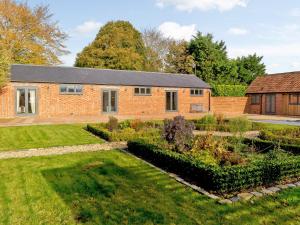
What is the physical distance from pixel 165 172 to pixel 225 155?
1751mm

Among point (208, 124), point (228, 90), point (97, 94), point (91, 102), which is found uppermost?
point (228, 90)

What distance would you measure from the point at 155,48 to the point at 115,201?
1951 inches

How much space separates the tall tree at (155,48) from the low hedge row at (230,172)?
45.0m

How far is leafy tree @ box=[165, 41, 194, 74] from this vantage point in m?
47.3

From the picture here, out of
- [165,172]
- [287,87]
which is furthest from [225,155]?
[287,87]

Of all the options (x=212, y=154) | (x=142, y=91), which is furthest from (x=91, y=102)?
(x=212, y=154)

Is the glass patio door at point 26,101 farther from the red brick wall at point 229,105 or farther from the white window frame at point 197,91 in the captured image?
the red brick wall at point 229,105

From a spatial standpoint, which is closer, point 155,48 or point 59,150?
point 59,150

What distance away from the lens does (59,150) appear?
10648 millimetres

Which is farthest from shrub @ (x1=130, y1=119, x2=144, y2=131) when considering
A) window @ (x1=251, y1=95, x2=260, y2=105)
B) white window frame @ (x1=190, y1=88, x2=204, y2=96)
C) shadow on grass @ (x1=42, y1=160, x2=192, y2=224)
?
window @ (x1=251, y1=95, x2=260, y2=105)

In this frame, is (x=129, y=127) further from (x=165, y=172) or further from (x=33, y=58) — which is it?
(x=33, y=58)

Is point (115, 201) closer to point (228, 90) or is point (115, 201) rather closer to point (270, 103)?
point (270, 103)

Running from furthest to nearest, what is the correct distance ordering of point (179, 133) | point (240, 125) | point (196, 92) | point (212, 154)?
1. point (196, 92)
2. point (240, 125)
3. point (179, 133)
4. point (212, 154)

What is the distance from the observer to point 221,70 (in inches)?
1823
